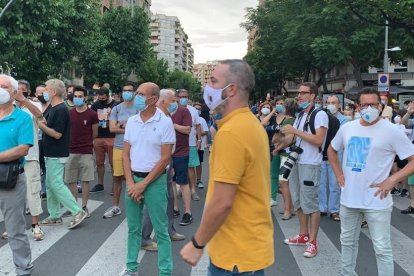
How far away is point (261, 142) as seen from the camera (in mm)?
2693

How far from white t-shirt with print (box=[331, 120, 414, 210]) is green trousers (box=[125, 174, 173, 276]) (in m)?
1.74

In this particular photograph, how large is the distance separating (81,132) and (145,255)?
9.22 feet

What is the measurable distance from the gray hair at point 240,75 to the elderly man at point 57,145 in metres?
4.51

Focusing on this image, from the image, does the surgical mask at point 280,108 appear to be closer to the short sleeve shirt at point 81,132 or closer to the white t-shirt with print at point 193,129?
the white t-shirt with print at point 193,129

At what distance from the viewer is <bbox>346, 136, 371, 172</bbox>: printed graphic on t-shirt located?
4.23m

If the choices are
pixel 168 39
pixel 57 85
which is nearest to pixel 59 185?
pixel 57 85

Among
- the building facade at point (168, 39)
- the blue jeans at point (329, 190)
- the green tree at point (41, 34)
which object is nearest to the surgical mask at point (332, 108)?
the blue jeans at point (329, 190)

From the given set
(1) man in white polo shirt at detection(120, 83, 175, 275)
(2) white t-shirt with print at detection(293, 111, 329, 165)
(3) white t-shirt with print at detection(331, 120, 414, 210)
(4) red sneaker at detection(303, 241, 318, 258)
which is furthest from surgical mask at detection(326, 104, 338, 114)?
(1) man in white polo shirt at detection(120, 83, 175, 275)

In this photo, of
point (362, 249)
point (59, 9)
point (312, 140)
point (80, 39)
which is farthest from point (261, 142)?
point (80, 39)

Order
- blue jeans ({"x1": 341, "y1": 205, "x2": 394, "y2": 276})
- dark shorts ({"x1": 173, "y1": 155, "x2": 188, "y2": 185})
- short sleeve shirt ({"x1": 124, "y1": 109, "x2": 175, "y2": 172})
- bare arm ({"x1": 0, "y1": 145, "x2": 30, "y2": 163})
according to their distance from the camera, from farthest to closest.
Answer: dark shorts ({"x1": 173, "y1": 155, "x2": 188, "y2": 185})
short sleeve shirt ({"x1": 124, "y1": 109, "x2": 175, "y2": 172})
bare arm ({"x1": 0, "y1": 145, "x2": 30, "y2": 163})
blue jeans ({"x1": 341, "y1": 205, "x2": 394, "y2": 276})

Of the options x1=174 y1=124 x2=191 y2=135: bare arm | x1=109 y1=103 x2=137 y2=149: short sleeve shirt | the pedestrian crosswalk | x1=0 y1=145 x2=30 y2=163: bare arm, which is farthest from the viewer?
x1=109 y1=103 x2=137 y2=149: short sleeve shirt

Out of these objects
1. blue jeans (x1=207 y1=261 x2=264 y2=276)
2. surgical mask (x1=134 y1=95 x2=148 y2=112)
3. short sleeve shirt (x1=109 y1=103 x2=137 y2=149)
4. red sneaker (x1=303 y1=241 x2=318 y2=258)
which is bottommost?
red sneaker (x1=303 y1=241 x2=318 y2=258)

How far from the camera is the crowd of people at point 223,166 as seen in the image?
2666 millimetres

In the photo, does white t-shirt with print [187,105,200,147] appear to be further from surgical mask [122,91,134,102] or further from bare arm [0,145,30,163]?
bare arm [0,145,30,163]
